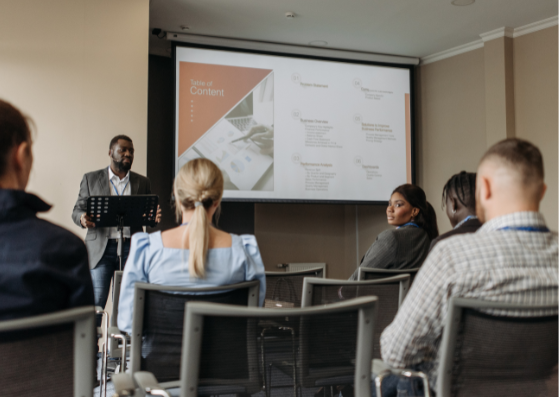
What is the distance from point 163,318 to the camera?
1.49m

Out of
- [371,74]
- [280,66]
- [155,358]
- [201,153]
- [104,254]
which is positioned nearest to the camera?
[155,358]

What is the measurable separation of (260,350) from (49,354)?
0.44 m

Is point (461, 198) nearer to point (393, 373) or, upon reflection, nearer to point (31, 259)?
point (393, 373)

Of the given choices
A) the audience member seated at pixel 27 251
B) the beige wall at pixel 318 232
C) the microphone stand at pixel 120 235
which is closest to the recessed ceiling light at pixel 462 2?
the beige wall at pixel 318 232

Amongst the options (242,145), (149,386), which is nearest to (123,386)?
(149,386)

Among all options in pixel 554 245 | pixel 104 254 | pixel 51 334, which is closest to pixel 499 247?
pixel 554 245

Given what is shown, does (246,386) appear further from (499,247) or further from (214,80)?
(214,80)

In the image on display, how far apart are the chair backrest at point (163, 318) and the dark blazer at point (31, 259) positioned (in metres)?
0.43

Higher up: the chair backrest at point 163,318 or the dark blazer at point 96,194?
the dark blazer at point 96,194

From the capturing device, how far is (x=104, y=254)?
12.2 ft

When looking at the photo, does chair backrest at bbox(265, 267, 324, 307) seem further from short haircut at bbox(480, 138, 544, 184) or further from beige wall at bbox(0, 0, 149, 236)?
beige wall at bbox(0, 0, 149, 236)

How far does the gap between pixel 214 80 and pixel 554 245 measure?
4626 mm

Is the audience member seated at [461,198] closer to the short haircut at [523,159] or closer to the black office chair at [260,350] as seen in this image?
the short haircut at [523,159]

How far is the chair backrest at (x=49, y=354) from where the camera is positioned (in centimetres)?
89
